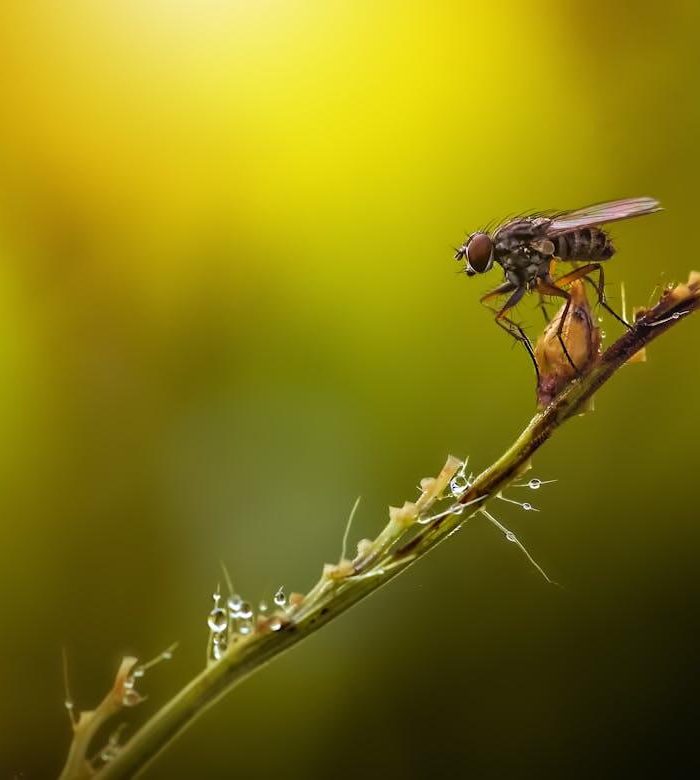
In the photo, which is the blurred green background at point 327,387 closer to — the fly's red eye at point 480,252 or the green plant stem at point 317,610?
the fly's red eye at point 480,252

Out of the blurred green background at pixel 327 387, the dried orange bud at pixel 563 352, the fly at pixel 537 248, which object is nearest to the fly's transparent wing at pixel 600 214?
the fly at pixel 537 248

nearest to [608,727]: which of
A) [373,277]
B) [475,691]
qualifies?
[475,691]

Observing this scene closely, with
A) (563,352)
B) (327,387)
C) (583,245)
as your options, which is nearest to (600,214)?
(583,245)

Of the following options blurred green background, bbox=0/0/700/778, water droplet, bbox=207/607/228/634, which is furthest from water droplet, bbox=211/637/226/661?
blurred green background, bbox=0/0/700/778

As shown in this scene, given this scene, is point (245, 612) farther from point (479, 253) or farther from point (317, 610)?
point (479, 253)

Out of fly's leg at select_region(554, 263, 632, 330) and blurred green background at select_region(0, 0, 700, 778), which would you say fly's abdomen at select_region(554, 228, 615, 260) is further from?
blurred green background at select_region(0, 0, 700, 778)
